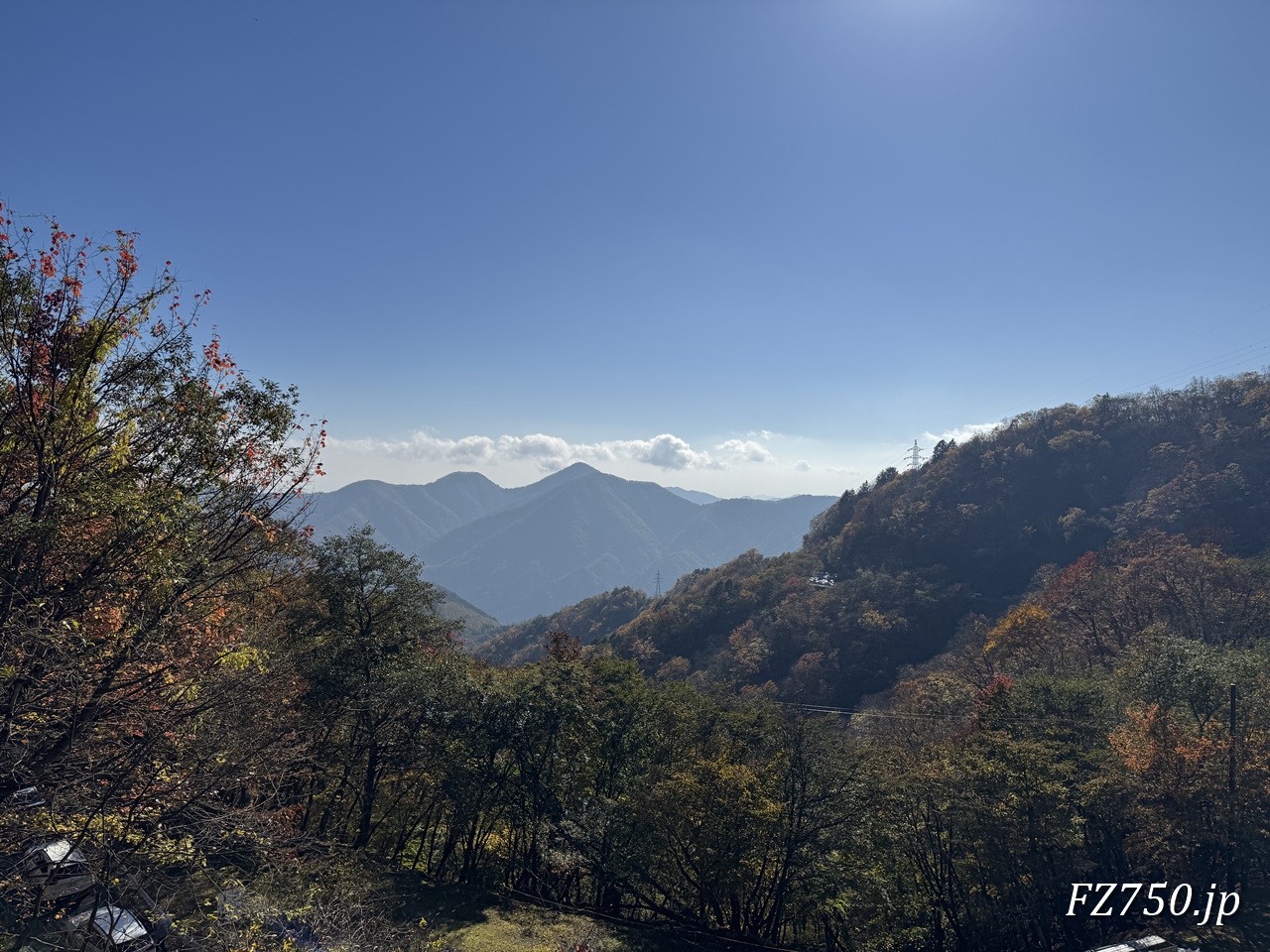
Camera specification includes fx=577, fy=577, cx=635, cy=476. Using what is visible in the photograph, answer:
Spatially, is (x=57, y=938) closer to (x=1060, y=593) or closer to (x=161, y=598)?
(x=161, y=598)

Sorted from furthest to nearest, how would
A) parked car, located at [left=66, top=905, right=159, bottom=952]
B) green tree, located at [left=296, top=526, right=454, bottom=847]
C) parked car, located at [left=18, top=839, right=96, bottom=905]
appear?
green tree, located at [left=296, top=526, right=454, bottom=847] → parked car, located at [left=66, top=905, right=159, bottom=952] → parked car, located at [left=18, top=839, right=96, bottom=905]

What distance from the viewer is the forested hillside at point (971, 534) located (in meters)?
73.6

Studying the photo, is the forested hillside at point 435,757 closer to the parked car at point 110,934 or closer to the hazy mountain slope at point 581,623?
the parked car at point 110,934

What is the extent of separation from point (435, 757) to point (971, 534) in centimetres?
9750

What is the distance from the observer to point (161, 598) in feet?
24.8

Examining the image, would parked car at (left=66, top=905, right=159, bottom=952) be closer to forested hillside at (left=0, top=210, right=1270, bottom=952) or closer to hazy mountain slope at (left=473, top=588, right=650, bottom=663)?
forested hillside at (left=0, top=210, right=1270, bottom=952)

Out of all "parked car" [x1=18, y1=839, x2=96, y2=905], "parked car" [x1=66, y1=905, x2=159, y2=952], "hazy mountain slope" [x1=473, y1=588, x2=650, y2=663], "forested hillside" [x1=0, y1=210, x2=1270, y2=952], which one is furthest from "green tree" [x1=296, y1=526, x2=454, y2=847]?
"hazy mountain slope" [x1=473, y1=588, x2=650, y2=663]

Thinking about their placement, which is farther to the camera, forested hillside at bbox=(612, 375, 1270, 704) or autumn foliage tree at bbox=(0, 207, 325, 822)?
forested hillside at bbox=(612, 375, 1270, 704)

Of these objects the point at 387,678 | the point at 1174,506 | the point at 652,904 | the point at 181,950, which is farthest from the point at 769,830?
the point at 1174,506

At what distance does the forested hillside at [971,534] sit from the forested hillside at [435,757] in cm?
3155

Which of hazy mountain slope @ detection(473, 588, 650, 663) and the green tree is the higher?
the green tree

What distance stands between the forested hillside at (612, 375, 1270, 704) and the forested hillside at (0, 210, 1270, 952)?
104ft

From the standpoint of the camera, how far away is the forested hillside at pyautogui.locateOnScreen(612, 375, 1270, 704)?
73625 millimetres

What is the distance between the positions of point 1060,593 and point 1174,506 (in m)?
33.6
